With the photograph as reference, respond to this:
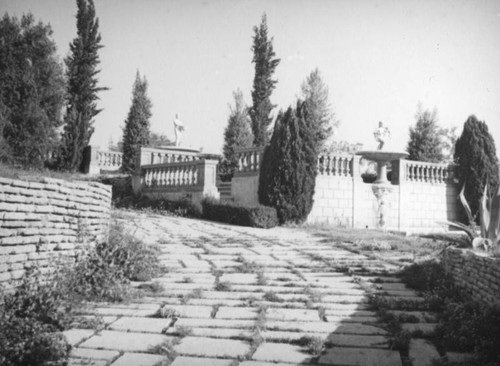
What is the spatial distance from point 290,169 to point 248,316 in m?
8.89

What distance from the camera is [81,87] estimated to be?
Answer: 21.5 metres

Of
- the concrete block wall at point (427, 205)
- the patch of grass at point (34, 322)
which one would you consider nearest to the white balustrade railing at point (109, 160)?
the concrete block wall at point (427, 205)

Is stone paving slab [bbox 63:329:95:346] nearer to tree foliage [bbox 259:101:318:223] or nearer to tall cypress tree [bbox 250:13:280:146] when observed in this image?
tree foliage [bbox 259:101:318:223]

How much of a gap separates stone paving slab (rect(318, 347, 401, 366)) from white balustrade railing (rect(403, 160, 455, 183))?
528 inches

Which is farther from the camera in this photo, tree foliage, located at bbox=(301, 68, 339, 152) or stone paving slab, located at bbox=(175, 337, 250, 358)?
tree foliage, located at bbox=(301, 68, 339, 152)

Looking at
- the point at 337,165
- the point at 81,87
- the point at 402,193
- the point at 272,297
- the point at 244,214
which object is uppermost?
the point at 81,87

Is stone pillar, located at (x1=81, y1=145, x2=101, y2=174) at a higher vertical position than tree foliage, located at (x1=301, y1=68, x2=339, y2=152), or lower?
lower

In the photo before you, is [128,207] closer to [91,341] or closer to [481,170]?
[91,341]

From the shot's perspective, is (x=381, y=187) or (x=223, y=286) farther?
(x=381, y=187)

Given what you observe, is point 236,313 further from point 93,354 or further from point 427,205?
point 427,205

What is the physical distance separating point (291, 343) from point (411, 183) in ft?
45.0

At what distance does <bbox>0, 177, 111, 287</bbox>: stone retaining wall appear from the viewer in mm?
4059

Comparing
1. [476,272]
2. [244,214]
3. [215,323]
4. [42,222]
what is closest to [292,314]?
[215,323]

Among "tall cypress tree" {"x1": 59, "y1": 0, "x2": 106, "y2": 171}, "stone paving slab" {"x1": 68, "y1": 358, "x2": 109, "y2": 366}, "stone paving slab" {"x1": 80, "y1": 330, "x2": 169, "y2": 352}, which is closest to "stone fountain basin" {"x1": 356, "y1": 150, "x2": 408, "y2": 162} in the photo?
"stone paving slab" {"x1": 80, "y1": 330, "x2": 169, "y2": 352}
